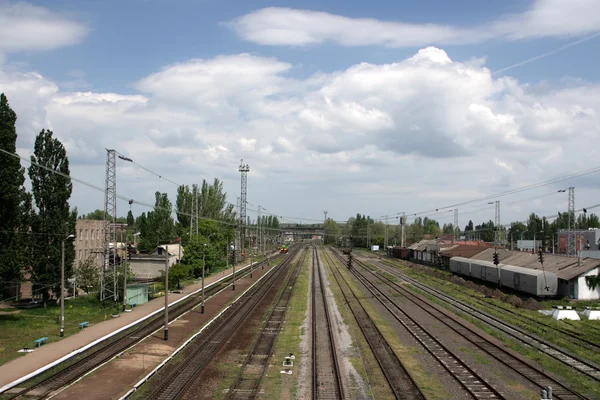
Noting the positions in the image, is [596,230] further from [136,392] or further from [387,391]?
[136,392]

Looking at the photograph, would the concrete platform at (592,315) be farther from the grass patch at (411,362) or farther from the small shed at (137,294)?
the small shed at (137,294)

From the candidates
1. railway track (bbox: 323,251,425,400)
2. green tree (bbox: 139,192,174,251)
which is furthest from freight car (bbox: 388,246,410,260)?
railway track (bbox: 323,251,425,400)

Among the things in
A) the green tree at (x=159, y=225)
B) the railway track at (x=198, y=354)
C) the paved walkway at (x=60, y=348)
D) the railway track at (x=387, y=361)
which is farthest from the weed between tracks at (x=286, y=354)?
the green tree at (x=159, y=225)

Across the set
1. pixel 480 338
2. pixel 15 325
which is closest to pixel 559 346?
pixel 480 338

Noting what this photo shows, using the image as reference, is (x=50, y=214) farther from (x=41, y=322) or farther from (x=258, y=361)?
(x=258, y=361)

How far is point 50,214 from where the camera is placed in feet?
163

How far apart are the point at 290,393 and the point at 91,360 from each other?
40.7 ft

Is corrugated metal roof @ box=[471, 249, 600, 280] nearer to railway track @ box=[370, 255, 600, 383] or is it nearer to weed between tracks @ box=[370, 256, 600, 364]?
weed between tracks @ box=[370, 256, 600, 364]

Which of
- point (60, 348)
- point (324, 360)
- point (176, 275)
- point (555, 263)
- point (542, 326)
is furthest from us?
point (176, 275)

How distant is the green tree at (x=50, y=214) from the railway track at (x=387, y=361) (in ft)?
91.6

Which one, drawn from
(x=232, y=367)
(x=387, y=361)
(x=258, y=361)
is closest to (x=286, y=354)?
(x=258, y=361)

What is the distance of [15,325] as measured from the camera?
132 ft

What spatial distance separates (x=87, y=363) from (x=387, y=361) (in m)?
15.8

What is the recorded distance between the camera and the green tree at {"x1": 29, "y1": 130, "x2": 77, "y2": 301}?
4816cm
